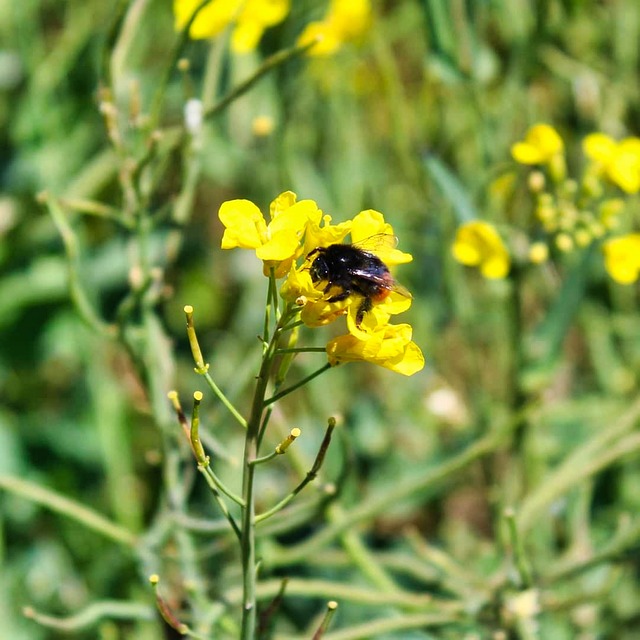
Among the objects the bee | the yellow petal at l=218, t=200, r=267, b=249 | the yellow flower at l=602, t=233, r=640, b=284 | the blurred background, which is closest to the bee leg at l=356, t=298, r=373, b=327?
the bee

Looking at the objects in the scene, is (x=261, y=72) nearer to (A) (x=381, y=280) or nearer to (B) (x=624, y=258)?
(A) (x=381, y=280)

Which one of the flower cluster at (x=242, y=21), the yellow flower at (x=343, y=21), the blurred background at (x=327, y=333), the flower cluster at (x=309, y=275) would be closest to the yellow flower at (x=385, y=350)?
the flower cluster at (x=309, y=275)

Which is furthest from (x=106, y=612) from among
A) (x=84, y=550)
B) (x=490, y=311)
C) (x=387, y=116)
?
(x=387, y=116)

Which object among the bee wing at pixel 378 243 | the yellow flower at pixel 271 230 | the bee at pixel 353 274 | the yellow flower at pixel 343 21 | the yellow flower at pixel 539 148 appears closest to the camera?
the yellow flower at pixel 271 230

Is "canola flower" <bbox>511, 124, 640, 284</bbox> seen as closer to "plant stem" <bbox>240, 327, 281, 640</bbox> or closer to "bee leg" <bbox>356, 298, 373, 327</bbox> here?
"bee leg" <bbox>356, 298, 373, 327</bbox>

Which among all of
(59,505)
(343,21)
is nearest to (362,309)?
(59,505)

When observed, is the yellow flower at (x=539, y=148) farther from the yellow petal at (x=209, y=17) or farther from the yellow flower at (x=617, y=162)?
the yellow petal at (x=209, y=17)
